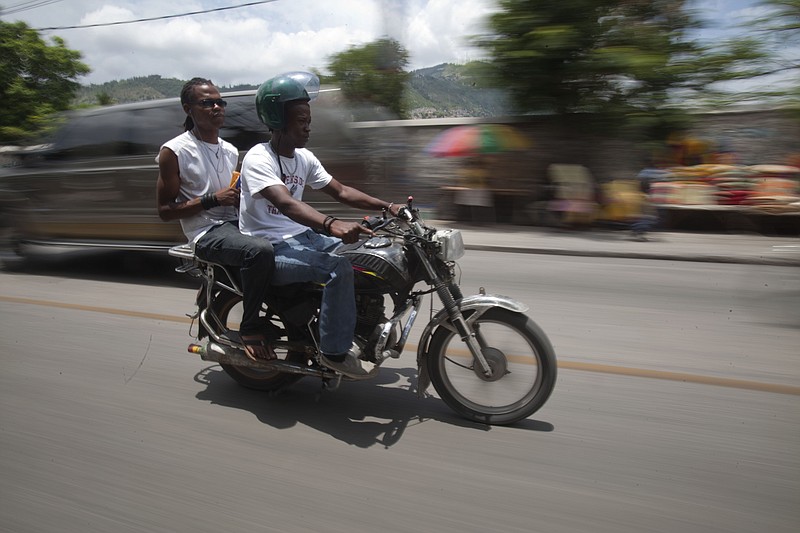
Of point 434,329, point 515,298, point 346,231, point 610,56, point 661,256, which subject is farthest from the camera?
point 610,56

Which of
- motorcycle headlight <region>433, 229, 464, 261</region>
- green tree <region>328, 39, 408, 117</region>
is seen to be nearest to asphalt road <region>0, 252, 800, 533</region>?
motorcycle headlight <region>433, 229, 464, 261</region>

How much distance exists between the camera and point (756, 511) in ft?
8.99

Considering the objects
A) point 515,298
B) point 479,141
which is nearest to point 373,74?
point 479,141

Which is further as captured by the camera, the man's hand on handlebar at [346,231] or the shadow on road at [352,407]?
the shadow on road at [352,407]

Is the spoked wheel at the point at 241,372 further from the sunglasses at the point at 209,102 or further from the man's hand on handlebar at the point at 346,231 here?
the sunglasses at the point at 209,102

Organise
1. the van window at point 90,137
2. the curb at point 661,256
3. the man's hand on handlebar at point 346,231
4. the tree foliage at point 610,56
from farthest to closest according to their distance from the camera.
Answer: the tree foliage at point 610,56
the curb at point 661,256
the van window at point 90,137
the man's hand on handlebar at point 346,231

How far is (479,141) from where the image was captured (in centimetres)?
1301

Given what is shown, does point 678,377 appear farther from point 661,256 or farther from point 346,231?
point 661,256

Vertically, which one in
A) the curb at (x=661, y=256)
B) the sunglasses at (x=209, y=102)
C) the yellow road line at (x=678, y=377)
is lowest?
the curb at (x=661, y=256)

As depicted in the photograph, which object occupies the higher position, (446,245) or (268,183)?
(268,183)

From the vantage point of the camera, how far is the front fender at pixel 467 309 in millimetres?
3461

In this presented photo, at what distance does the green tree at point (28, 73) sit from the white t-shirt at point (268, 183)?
3299 cm

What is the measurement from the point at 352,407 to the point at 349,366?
1.45 ft

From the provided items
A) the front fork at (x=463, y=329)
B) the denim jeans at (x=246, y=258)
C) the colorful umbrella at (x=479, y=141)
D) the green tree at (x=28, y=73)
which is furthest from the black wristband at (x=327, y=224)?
the green tree at (x=28, y=73)
